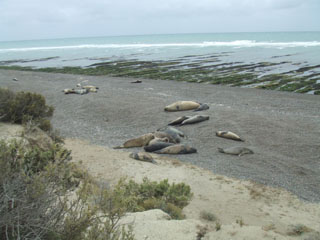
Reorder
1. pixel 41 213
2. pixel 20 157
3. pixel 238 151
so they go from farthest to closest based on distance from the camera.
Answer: pixel 238 151 < pixel 20 157 < pixel 41 213

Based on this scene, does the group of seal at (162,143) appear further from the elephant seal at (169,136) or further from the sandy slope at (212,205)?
the sandy slope at (212,205)

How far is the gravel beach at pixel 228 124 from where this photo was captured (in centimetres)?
708

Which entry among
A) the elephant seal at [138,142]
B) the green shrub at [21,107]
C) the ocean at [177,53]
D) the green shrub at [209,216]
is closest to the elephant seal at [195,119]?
the elephant seal at [138,142]

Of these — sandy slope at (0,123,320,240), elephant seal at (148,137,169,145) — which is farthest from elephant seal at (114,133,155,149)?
sandy slope at (0,123,320,240)

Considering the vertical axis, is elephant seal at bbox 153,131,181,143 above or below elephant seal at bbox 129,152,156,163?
above

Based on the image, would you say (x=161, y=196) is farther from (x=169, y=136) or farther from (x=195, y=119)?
(x=195, y=119)

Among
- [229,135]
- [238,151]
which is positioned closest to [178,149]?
[238,151]

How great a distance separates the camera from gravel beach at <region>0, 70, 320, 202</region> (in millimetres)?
7082

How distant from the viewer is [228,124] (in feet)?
34.0

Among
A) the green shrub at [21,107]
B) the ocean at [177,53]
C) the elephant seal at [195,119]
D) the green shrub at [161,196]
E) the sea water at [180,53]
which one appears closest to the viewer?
the green shrub at [161,196]

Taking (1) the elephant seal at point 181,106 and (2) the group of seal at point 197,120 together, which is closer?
(2) the group of seal at point 197,120

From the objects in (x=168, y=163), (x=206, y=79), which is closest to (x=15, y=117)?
(x=168, y=163)

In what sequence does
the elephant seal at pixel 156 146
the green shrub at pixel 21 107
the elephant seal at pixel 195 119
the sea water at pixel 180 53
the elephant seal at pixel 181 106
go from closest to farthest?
the green shrub at pixel 21 107 < the elephant seal at pixel 156 146 < the elephant seal at pixel 195 119 < the elephant seal at pixel 181 106 < the sea water at pixel 180 53

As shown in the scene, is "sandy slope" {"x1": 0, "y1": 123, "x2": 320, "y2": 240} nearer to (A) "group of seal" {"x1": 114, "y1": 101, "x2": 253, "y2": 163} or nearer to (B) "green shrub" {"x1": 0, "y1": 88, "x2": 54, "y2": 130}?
(A) "group of seal" {"x1": 114, "y1": 101, "x2": 253, "y2": 163}
